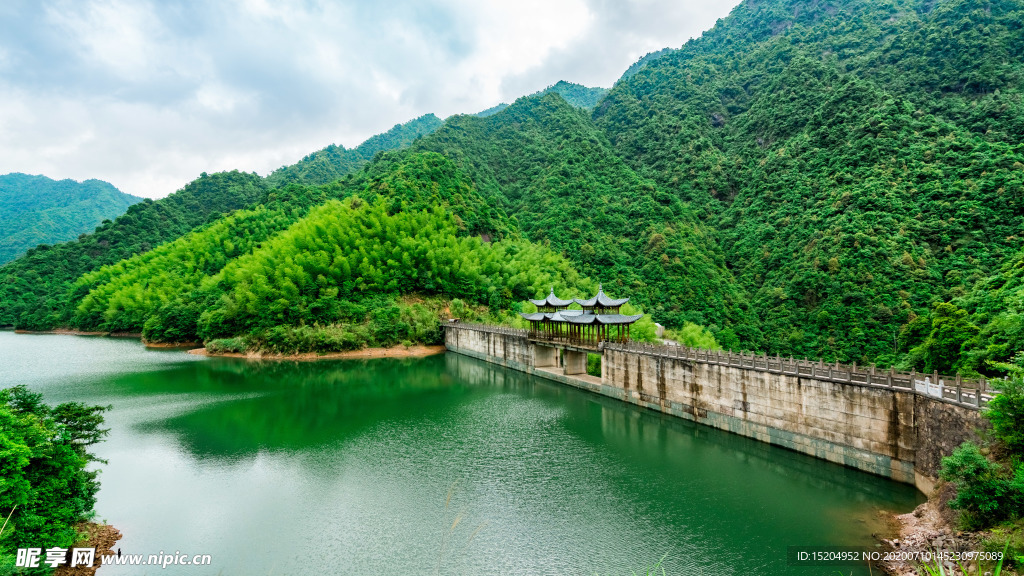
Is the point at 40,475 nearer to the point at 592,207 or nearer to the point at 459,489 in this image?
the point at 459,489

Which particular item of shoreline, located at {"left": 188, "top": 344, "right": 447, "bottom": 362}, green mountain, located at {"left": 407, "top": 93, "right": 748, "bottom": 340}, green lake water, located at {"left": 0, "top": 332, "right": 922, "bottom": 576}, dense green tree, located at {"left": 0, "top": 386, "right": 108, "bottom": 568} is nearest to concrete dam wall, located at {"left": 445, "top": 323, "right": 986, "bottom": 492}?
green lake water, located at {"left": 0, "top": 332, "right": 922, "bottom": 576}

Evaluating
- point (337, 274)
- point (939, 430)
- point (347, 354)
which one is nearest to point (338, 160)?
point (337, 274)

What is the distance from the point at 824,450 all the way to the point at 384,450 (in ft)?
48.7

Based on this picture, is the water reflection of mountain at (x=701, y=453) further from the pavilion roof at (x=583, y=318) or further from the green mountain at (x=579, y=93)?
the green mountain at (x=579, y=93)

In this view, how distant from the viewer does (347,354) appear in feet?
134

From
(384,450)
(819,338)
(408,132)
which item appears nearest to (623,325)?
(384,450)

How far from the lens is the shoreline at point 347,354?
40.1 metres

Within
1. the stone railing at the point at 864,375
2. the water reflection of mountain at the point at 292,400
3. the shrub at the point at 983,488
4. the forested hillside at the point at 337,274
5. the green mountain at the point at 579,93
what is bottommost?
the water reflection of mountain at the point at 292,400

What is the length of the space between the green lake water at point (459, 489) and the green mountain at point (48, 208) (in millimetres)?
99446

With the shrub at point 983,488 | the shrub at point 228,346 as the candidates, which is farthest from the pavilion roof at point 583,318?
the shrub at point 228,346

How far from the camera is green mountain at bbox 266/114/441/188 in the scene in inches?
3775

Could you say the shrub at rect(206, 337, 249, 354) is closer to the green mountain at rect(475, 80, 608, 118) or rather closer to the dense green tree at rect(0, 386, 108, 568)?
the dense green tree at rect(0, 386, 108, 568)

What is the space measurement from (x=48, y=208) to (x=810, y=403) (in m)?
155

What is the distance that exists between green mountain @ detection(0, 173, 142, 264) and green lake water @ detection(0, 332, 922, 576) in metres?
99.4
